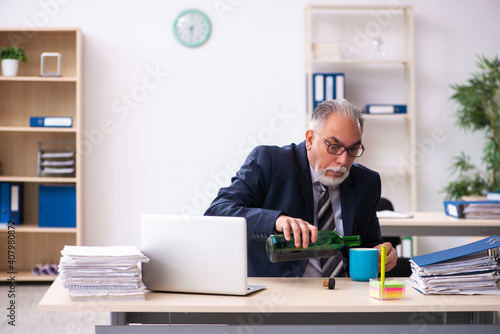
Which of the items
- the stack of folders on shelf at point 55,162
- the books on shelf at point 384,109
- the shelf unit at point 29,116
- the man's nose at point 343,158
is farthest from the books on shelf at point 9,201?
the man's nose at point 343,158

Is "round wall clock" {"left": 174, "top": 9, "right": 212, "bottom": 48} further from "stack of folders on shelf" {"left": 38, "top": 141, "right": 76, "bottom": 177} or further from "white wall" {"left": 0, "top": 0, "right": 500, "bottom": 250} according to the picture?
"stack of folders on shelf" {"left": 38, "top": 141, "right": 76, "bottom": 177}

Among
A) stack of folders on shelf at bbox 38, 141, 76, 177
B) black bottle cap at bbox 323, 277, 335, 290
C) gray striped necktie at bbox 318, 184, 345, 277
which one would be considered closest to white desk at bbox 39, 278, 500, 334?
black bottle cap at bbox 323, 277, 335, 290

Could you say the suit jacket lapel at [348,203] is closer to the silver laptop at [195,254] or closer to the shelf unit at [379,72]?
the silver laptop at [195,254]

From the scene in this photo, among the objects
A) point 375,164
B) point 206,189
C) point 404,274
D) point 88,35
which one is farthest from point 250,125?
point 404,274

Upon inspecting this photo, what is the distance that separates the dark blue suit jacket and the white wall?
2.74 m

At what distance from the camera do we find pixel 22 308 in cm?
397

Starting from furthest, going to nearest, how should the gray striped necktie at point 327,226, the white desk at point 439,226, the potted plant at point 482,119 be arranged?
the potted plant at point 482,119, the white desk at point 439,226, the gray striped necktie at point 327,226

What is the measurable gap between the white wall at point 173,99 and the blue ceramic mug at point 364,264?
3.13m

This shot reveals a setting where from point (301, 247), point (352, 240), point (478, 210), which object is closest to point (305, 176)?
point (352, 240)

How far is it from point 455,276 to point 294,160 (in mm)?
744

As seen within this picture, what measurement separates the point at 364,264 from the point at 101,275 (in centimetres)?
80

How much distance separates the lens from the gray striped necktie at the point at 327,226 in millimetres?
2102

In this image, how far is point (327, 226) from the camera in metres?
2.13

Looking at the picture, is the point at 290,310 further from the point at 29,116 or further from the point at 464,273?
the point at 29,116
